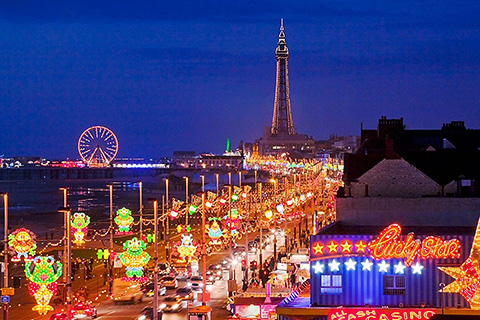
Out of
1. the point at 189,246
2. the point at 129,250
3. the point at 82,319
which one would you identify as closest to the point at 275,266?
the point at 189,246

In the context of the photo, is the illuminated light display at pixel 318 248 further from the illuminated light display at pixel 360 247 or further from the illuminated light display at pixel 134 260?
the illuminated light display at pixel 134 260

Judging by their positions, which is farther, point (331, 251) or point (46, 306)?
point (46, 306)

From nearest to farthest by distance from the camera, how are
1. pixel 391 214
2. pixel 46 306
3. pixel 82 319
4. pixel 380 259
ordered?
pixel 380 259
pixel 391 214
pixel 82 319
pixel 46 306

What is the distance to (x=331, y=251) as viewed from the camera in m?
29.8

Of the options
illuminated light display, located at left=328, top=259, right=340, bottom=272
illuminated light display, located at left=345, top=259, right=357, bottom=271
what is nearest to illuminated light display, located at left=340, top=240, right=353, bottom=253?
illuminated light display, located at left=345, top=259, right=357, bottom=271

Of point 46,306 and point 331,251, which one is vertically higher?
point 331,251

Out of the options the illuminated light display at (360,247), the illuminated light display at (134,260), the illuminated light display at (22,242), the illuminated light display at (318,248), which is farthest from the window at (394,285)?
the illuminated light display at (22,242)

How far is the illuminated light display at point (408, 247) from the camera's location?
29.3 m

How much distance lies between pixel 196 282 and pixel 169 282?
2.59 meters

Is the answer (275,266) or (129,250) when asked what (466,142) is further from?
(129,250)

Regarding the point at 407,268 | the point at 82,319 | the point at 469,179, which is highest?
the point at 469,179

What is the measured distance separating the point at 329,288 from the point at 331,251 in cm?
127

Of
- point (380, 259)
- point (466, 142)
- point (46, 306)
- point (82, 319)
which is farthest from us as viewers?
point (466, 142)

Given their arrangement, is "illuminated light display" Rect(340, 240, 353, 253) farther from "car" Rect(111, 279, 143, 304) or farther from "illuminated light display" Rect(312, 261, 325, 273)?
"car" Rect(111, 279, 143, 304)
